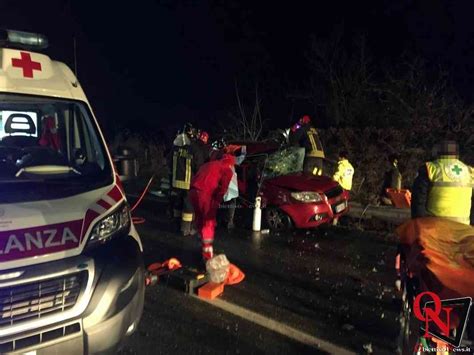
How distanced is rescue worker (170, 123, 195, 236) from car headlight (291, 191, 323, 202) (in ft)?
5.87

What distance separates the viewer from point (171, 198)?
906 cm

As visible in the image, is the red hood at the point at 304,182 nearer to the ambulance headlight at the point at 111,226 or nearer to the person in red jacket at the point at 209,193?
the person in red jacket at the point at 209,193

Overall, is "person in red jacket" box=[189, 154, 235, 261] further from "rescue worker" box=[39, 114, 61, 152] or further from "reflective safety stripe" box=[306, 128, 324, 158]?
"reflective safety stripe" box=[306, 128, 324, 158]

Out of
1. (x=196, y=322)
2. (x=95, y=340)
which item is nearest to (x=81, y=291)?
(x=95, y=340)

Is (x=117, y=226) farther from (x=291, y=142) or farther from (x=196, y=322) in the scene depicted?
(x=291, y=142)

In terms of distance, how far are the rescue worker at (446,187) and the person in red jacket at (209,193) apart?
100 inches

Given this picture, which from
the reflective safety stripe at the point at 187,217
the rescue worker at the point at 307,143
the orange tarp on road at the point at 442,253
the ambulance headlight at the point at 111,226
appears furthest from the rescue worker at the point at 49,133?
the rescue worker at the point at 307,143

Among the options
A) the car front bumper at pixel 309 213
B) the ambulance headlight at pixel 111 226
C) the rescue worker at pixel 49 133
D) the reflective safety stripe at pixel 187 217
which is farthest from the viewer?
the reflective safety stripe at pixel 187 217

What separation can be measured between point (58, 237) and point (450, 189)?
10.5 ft

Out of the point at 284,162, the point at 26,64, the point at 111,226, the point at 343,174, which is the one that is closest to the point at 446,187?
the point at 111,226

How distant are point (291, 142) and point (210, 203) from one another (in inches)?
161

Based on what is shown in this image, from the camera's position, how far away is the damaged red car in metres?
7.78

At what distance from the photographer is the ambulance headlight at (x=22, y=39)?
154 inches

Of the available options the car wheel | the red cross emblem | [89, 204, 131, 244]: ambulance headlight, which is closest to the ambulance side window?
the red cross emblem
